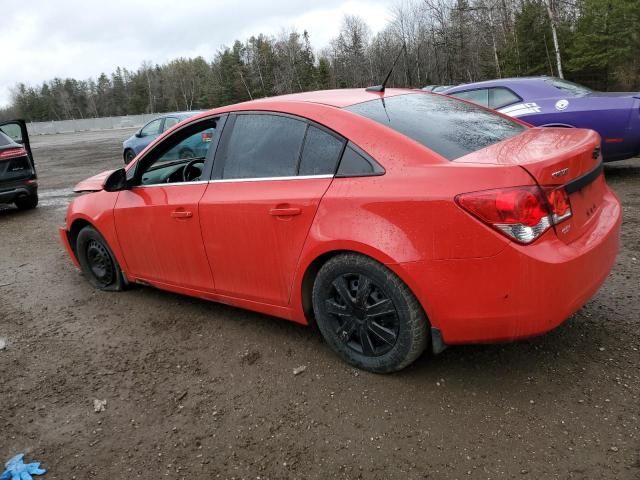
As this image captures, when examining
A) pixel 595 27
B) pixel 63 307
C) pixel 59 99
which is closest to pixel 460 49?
pixel 595 27

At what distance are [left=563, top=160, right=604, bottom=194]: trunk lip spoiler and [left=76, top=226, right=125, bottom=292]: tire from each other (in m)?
3.57

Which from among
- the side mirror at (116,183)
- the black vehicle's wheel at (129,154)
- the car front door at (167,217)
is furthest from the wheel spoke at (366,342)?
the black vehicle's wheel at (129,154)

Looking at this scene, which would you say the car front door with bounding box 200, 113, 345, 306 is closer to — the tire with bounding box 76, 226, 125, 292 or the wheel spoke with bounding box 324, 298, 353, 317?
the wheel spoke with bounding box 324, 298, 353, 317

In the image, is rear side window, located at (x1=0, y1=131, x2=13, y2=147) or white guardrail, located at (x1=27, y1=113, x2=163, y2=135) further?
white guardrail, located at (x1=27, y1=113, x2=163, y2=135)

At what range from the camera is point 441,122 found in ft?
9.62

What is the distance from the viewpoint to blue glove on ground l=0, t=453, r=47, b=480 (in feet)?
7.70

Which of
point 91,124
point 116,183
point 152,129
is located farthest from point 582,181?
point 91,124

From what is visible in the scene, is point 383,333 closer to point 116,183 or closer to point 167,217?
point 167,217

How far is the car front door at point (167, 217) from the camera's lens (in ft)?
11.3

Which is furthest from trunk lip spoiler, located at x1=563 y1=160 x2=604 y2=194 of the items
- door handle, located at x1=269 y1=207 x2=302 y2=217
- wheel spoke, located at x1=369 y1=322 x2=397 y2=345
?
door handle, located at x1=269 y1=207 x2=302 y2=217

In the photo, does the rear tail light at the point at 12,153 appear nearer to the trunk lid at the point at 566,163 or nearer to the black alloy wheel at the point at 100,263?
the black alloy wheel at the point at 100,263

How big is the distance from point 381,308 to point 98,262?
3068mm

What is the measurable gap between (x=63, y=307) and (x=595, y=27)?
1312 inches

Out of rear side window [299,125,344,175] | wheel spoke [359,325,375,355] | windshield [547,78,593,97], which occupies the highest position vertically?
windshield [547,78,593,97]
